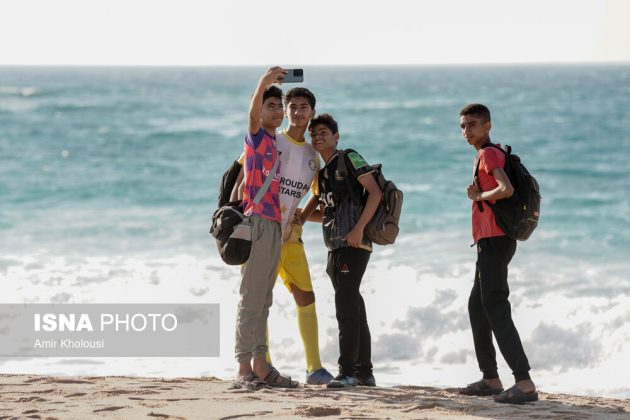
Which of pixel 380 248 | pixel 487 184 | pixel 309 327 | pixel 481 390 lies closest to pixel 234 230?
pixel 309 327

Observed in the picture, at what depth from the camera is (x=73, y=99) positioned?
5353 centimetres

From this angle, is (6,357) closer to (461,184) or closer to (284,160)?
(284,160)

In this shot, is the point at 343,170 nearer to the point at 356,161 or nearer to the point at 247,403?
the point at 356,161

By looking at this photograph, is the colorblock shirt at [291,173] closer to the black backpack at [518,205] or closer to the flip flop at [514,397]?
the black backpack at [518,205]

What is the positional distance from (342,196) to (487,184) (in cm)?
90

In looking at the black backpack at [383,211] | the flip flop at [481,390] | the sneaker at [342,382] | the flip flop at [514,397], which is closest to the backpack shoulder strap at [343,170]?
the black backpack at [383,211]

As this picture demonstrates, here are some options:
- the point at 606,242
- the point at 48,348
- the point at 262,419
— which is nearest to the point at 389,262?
the point at 606,242

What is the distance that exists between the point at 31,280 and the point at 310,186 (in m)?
7.31

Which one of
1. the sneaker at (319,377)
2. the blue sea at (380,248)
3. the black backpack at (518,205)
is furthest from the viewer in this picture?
the blue sea at (380,248)

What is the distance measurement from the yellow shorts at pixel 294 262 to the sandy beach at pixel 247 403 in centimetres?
64

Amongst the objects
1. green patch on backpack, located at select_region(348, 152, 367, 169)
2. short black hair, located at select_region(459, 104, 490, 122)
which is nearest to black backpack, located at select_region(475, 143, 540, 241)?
short black hair, located at select_region(459, 104, 490, 122)

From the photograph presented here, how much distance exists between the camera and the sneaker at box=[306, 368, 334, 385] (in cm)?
626

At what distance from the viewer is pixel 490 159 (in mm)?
5512

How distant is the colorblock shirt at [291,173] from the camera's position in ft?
19.7
